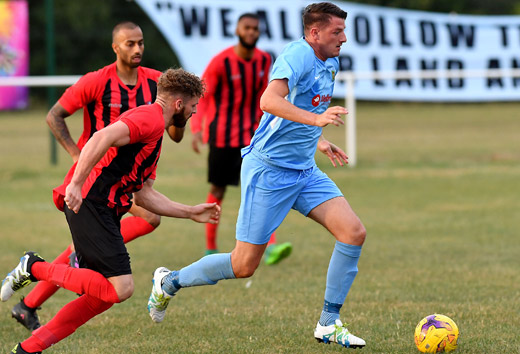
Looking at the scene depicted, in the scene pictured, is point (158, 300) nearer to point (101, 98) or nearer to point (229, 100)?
point (101, 98)

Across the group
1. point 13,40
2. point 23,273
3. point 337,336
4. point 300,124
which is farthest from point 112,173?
point 13,40

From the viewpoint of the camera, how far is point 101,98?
6211 millimetres

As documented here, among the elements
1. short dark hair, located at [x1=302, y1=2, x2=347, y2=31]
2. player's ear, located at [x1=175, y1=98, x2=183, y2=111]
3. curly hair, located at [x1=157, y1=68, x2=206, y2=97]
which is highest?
short dark hair, located at [x1=302, y1=2, x2=347, y2=31]

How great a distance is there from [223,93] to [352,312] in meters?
3.54

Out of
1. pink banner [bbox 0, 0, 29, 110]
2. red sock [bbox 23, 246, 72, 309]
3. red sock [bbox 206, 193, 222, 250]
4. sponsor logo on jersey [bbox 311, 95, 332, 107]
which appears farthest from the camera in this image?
pink banner [bbox 0, 0, 29, 110]

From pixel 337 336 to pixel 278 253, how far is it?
2.99 metres

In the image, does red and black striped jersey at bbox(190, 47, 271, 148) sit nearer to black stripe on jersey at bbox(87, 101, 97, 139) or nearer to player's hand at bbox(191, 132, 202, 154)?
player's hand at bbox(191, 132, 202, 154)

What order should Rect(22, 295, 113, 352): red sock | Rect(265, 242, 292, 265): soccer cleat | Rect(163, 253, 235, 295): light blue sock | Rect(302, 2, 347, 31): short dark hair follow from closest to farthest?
Rect(22, 295, 113, 352): red sock → Rect(302, 2, 347, 31): short dark hair → Rect(163, 253, 235, 295): light blue sock → Rect(265, 242, 292, 265): soccer cleat

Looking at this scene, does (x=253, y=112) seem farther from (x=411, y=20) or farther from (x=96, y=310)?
(x=411, y=20)

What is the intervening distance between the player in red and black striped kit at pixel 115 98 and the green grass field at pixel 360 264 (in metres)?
0.70

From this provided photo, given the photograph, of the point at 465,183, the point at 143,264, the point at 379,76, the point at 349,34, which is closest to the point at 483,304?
the point at 143,264

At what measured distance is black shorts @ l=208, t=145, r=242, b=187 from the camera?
8.72m

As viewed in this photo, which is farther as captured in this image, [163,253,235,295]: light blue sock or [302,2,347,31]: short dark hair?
[163,253,235,295]: light blue sock

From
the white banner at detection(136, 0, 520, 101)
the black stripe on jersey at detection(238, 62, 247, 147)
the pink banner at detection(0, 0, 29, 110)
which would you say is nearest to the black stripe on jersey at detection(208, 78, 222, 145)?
the black stripe on jersey at detection(238, 62, 247, 147)
